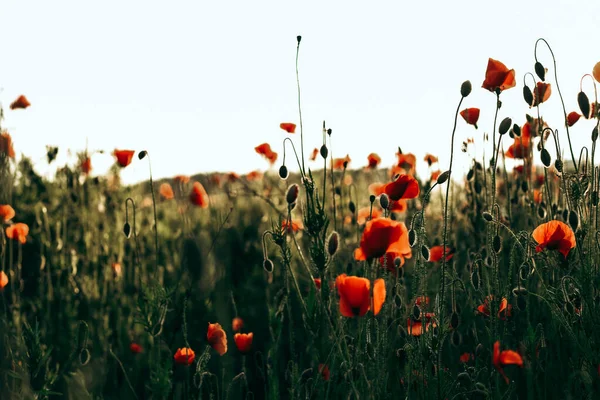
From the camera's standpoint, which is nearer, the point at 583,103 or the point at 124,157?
the point at 583,103

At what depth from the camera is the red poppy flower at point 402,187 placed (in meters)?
1.91

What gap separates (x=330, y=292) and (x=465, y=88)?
71 centimetres

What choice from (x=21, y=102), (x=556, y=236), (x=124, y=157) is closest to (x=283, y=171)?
(x=556, y=236)

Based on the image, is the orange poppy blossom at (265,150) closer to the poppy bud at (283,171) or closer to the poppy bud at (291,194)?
the poppy bud at (283,171)

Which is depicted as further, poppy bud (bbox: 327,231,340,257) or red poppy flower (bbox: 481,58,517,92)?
red poppy flower (bbox: 481,58,517,92)

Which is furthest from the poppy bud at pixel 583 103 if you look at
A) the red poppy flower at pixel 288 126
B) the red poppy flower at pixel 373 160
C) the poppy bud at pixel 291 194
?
the red poppy flower at pixel 373 160

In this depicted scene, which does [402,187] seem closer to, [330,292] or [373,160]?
[330,292]

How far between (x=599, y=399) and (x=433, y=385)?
16.8 inches

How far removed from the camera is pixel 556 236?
1.93 meters

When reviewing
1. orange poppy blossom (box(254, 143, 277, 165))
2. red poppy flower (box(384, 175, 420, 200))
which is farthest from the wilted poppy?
red poppy flower (box(384, 175, 420, 200))

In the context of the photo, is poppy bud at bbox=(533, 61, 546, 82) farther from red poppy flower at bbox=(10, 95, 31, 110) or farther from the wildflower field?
red poppy flower at bbox=(10, 95, 31, 110)

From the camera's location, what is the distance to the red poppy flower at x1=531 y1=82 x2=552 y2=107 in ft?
7.70

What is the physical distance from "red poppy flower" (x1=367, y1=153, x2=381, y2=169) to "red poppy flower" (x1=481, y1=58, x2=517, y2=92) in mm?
1947

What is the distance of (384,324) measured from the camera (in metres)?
1.74
